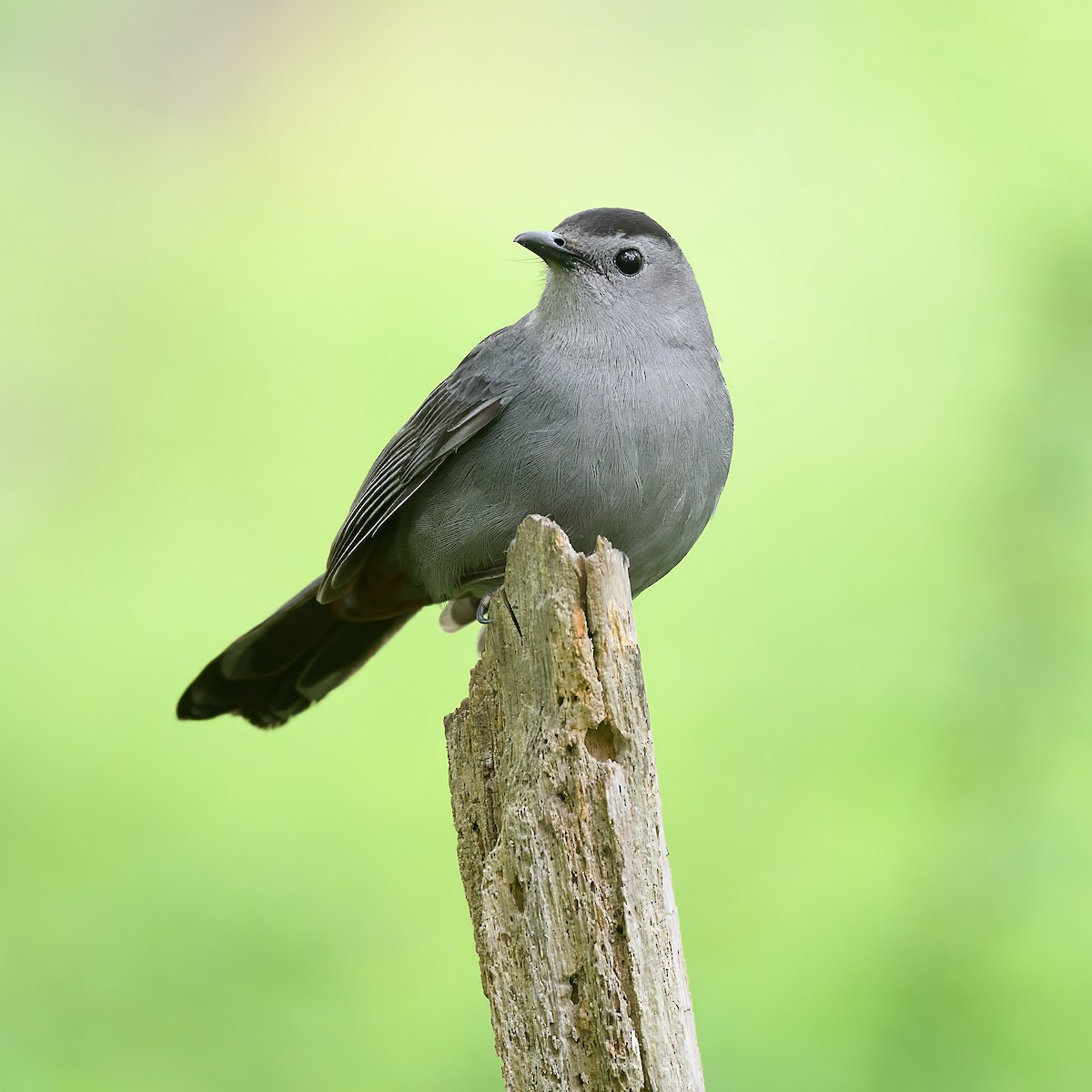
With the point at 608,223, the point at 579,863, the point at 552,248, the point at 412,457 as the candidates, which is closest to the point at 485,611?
the point at 412,457

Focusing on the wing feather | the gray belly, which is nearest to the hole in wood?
the gray belly

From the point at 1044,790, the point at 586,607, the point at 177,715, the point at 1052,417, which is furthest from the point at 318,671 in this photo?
the point at 1052,417

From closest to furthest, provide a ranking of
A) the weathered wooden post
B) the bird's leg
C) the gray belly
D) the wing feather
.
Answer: the weathered wooden post → the bird's leg → the gray belly → the wing feather

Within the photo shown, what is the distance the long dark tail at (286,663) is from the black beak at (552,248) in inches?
49.2

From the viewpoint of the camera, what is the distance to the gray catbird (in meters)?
3.39

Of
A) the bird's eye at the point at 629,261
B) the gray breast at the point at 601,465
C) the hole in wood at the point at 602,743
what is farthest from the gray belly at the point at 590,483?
the hole in wood at the point at 602,743

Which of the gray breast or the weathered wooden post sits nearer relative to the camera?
the weathered wooden post

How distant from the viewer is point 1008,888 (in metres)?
4.98

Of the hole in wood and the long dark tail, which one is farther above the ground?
the long dark tail

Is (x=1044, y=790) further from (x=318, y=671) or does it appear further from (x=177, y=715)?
(x=177, y=715)

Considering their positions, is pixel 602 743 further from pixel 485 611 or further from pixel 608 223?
pixel 608 223

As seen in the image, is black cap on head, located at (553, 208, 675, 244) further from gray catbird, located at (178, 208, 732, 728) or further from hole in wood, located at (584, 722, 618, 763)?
hole in wood, located at (584, 722, 618, 763)

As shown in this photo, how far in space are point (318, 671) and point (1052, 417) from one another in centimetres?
318

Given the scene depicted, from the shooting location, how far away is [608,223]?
3717 mm
